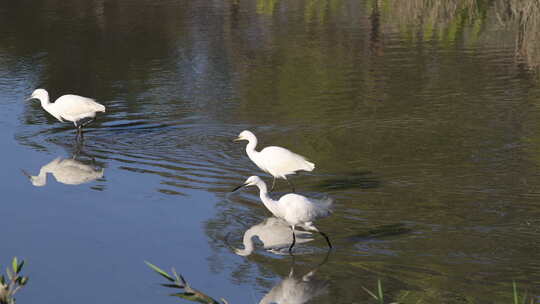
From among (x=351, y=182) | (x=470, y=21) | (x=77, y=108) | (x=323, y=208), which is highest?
(x=77, y=108)

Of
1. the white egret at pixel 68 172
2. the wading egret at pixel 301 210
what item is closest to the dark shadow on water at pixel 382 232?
the wading egret at pixel 301 210

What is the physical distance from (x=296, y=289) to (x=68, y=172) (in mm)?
5475

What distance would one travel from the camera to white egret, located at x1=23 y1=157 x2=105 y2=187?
12234 mm

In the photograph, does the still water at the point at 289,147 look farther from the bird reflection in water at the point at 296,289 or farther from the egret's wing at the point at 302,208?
the egret's wing at the point at 302,208

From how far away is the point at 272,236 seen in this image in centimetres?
970

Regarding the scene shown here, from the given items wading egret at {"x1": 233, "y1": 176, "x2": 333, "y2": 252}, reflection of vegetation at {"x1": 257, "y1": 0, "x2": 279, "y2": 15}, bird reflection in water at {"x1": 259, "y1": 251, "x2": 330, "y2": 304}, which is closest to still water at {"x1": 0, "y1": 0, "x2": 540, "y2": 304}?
bird reflection in water at {"x1": 259, "y1": 251, "x2": 330, "y2": 304}

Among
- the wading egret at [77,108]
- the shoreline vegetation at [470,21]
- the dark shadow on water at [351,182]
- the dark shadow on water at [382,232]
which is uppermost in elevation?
the wading egret at [77,108]

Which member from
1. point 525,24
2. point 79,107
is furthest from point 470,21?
point 79,107

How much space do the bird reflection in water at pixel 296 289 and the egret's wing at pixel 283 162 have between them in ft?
7.63

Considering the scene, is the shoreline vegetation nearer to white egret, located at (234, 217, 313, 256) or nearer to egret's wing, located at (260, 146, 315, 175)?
egret's wing, located at (260, 146, 315, 175)

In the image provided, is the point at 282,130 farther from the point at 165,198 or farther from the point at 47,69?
the point at 47,69

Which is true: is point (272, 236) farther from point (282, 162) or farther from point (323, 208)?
point (282, 162)

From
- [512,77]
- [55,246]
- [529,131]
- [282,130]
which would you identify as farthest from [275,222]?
[512,77]

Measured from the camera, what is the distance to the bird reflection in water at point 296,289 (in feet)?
25.9
